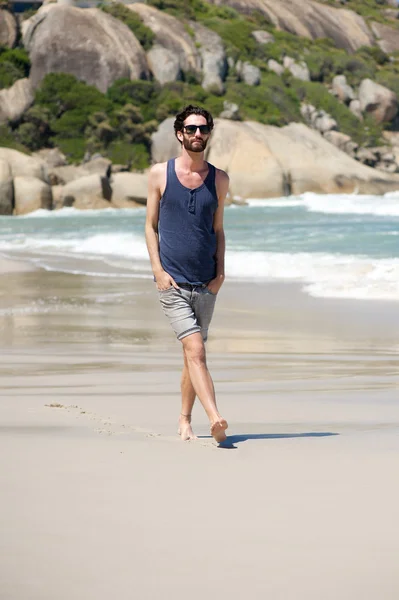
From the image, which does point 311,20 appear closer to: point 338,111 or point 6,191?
point 338,111

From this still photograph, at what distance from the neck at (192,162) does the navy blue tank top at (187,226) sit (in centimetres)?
5

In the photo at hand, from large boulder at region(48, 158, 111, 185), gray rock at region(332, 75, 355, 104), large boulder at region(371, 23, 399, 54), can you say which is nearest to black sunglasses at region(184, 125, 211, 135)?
large boulder at region(48, 158, 111, 185)

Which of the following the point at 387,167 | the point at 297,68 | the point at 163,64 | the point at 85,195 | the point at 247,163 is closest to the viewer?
the point at 85,195

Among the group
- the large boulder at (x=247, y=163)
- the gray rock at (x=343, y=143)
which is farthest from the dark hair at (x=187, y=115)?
the gray rock at (x=343, y=143)

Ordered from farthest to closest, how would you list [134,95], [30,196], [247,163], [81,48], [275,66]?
[275,66] < [81,48] < [134,95] < [247,163] < [30,196]

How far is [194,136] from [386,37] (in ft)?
344

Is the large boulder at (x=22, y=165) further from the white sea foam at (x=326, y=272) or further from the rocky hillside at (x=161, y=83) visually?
the white sea foam at (x=326, y=272)

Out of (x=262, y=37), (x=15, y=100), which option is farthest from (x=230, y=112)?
(x=262, y=37)

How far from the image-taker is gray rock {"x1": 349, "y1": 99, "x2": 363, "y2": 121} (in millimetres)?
81056

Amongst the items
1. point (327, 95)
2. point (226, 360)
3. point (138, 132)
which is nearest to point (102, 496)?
point (226, 360)

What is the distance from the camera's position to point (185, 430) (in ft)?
15.4

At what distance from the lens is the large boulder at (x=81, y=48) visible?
69375 millimetres

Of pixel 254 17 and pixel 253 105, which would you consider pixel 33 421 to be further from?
pixel 254 17

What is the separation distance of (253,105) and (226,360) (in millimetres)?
65606
